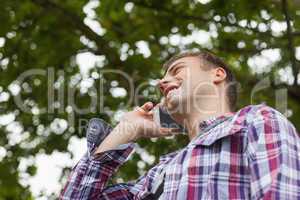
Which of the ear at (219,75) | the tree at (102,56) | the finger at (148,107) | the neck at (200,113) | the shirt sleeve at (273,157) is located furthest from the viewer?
the tree at (102,56)

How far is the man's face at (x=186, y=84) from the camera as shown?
101 inches

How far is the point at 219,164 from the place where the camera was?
218 cm

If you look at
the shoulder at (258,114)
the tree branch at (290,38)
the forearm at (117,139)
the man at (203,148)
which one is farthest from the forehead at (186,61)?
the tree branch at (290,38)

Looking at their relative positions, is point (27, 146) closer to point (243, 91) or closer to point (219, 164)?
point (243, 91)

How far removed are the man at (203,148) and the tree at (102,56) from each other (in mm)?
2761

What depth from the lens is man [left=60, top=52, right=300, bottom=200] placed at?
207 cm

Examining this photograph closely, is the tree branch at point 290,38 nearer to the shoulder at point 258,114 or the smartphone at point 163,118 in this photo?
the smartphone at point 163,118

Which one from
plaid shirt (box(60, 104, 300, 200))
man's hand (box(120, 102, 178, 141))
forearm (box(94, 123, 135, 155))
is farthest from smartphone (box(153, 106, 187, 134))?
plaid shirt (box(60, 104, 300, 200))

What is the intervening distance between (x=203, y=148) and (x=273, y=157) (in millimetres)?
279

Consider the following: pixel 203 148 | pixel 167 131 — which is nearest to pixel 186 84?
pixel 167 131

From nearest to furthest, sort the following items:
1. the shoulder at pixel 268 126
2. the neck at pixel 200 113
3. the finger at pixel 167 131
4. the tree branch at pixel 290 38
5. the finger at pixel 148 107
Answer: the shoulder at pixel 268 126 → the neck at pixel 200 113 → the finger at pixel 167 131 → the finger at pixel 148 107 → the tree branch at pixel 290 38

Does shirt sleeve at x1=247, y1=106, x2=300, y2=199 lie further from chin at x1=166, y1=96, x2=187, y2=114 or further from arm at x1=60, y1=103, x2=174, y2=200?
arm at x1=60, y1=103, x2=174, y2=200

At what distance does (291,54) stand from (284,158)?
3.27 metres

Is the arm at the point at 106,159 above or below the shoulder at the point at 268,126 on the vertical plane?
below
